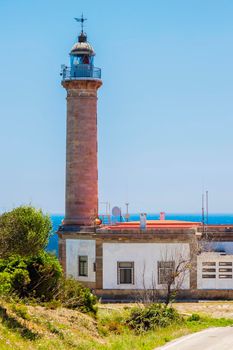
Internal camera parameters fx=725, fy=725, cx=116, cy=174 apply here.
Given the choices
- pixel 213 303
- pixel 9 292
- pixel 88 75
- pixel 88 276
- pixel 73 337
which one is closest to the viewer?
pixel 73 337

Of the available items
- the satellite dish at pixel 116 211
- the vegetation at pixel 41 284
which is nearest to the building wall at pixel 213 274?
the satellite dish at pixel 116 211

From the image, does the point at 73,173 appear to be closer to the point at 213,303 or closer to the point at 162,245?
the point at 162,245

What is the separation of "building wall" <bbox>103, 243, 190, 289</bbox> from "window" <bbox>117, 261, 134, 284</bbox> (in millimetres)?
177

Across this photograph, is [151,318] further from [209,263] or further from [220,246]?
[220,246]

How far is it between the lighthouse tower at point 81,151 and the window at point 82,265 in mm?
2443

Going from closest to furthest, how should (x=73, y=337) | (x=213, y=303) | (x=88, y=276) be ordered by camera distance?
(x=73, y=337) → (x=213, y=303) → (x=88, y=276)

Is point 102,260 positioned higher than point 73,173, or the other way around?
point 73,173

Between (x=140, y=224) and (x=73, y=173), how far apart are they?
5.42m

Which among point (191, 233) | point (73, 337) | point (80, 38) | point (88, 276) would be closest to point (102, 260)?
point (88, 276)

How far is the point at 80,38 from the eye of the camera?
155ft

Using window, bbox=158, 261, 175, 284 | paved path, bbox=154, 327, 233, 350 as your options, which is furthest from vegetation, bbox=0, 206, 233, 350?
window, bbox=158, 261, 175, 284

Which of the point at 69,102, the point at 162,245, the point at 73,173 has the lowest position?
the point at 162,245

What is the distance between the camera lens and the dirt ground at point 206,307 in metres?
35.7

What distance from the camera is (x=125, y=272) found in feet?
138
